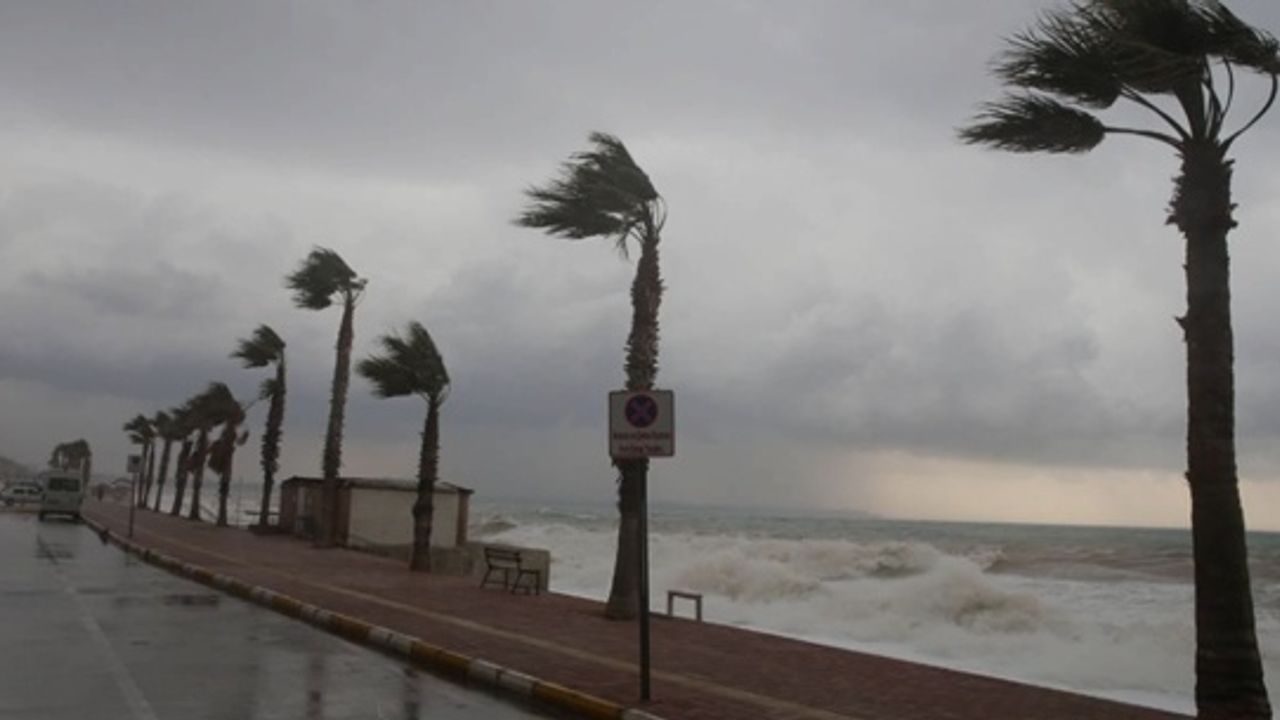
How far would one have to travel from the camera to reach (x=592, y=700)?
9508 millimetres

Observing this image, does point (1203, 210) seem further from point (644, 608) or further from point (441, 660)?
point (441, 660)

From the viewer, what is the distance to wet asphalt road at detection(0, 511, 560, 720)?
901 cm

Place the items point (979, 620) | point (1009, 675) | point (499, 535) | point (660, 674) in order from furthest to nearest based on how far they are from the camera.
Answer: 1. point (499, 535)
2. point (979, 620)
3. point (1009, 675)
4. point (660, 674)

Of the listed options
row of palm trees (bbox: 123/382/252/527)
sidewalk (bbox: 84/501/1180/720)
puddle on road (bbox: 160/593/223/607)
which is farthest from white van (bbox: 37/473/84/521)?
puddle on road (bbox: 160/593/223/607)

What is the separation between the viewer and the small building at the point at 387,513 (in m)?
34.6

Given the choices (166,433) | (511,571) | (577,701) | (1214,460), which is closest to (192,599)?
(511,571)

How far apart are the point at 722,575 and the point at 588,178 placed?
24.3 metres

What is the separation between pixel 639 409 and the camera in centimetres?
980

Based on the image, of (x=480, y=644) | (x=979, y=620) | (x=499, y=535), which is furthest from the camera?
(x=499, y=535)

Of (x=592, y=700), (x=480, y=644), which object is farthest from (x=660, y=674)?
(x=480, y=644)

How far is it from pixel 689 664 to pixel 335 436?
25.3 meters

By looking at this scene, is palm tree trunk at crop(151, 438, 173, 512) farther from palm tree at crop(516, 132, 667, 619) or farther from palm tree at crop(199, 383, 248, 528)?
palm tree at crop(516, 132, 667, 619)

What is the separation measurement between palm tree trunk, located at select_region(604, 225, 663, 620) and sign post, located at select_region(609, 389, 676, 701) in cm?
690

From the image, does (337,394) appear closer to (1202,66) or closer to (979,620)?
(979,620)
